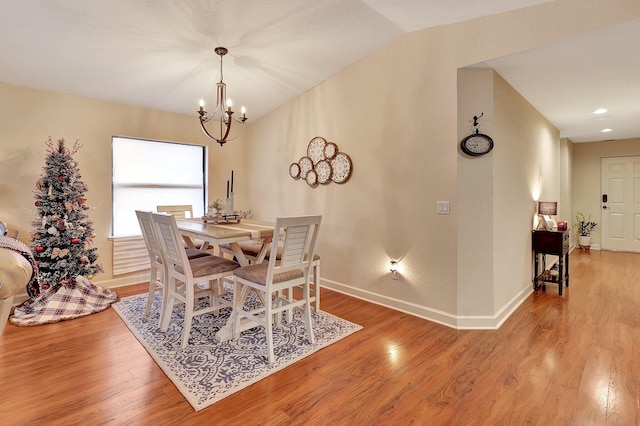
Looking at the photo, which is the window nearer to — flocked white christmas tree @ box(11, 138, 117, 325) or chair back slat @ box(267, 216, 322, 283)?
flocked white christmas tree @ box(11, 138, 117, 325)

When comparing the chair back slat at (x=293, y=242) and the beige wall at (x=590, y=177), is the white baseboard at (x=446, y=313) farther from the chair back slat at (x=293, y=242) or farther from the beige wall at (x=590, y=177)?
the beige wall at (x=590, y=177)

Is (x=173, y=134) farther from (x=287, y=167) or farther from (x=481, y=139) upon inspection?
(x=481, y=139)

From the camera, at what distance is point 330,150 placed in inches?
154

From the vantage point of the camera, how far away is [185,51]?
10.1ft

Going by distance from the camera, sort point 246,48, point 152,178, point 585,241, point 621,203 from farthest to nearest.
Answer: point 585,241 < point 621,203 < point 152,178 < point 246,48

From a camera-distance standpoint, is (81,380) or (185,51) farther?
(185,51)

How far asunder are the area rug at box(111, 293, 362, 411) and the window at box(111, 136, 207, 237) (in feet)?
4.84

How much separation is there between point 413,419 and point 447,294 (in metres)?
1.43

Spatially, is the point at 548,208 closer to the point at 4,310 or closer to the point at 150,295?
the point at 150,295

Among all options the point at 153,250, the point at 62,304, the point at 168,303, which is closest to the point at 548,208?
the point at 168,303

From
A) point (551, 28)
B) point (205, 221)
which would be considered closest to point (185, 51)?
point (205, 221)

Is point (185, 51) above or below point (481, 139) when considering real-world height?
above

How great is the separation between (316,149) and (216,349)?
2603 mm

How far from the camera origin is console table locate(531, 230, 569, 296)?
368cm
